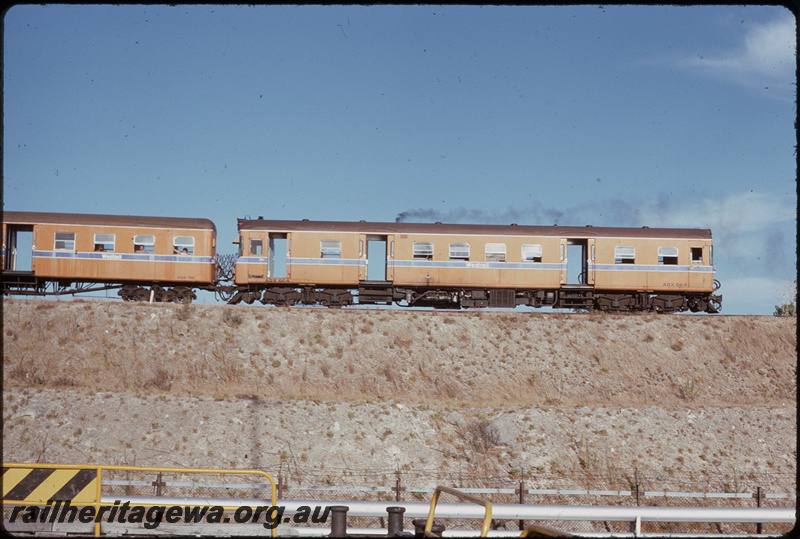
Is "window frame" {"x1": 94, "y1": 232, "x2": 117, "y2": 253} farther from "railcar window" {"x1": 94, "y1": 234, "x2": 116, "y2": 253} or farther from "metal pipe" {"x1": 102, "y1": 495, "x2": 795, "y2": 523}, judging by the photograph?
"metal pipe" {"x1": 102, "y1": 495, "x2": 795, "y2": 523}

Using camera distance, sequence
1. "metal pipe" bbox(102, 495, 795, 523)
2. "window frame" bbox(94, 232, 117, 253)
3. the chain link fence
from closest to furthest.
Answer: "metal pipe" bbox(102, 495, 795, 523), the chain link fence, "window frame" bbox(94, 232, 117, 253)

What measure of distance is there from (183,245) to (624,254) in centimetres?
1917

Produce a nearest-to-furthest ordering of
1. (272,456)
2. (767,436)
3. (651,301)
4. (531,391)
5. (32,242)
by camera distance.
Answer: (272,456) → (767,436) → (531,391) → (32,242) → (651,301)

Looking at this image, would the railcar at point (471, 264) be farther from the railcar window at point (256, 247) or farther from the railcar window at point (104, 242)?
the railcar window at point (104, 242)

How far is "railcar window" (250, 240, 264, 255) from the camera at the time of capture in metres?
29.4

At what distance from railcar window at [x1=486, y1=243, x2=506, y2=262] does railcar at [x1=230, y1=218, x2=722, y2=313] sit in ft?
0.14

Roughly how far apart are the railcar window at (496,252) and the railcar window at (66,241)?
57.8 ft

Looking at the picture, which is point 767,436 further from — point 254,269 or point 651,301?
point 254,269

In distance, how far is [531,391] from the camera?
79.5 feet

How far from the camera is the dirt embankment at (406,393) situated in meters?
18.5

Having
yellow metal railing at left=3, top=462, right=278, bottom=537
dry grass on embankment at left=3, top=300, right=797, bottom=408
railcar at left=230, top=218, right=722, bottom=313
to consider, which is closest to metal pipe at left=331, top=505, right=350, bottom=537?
yellow metal railing at left=3, top=462, right=278, bottom=537

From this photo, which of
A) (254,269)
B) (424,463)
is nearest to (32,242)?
(254,269)

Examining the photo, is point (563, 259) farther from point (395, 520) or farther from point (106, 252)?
point (395, 520)

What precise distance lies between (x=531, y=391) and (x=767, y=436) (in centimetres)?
745
